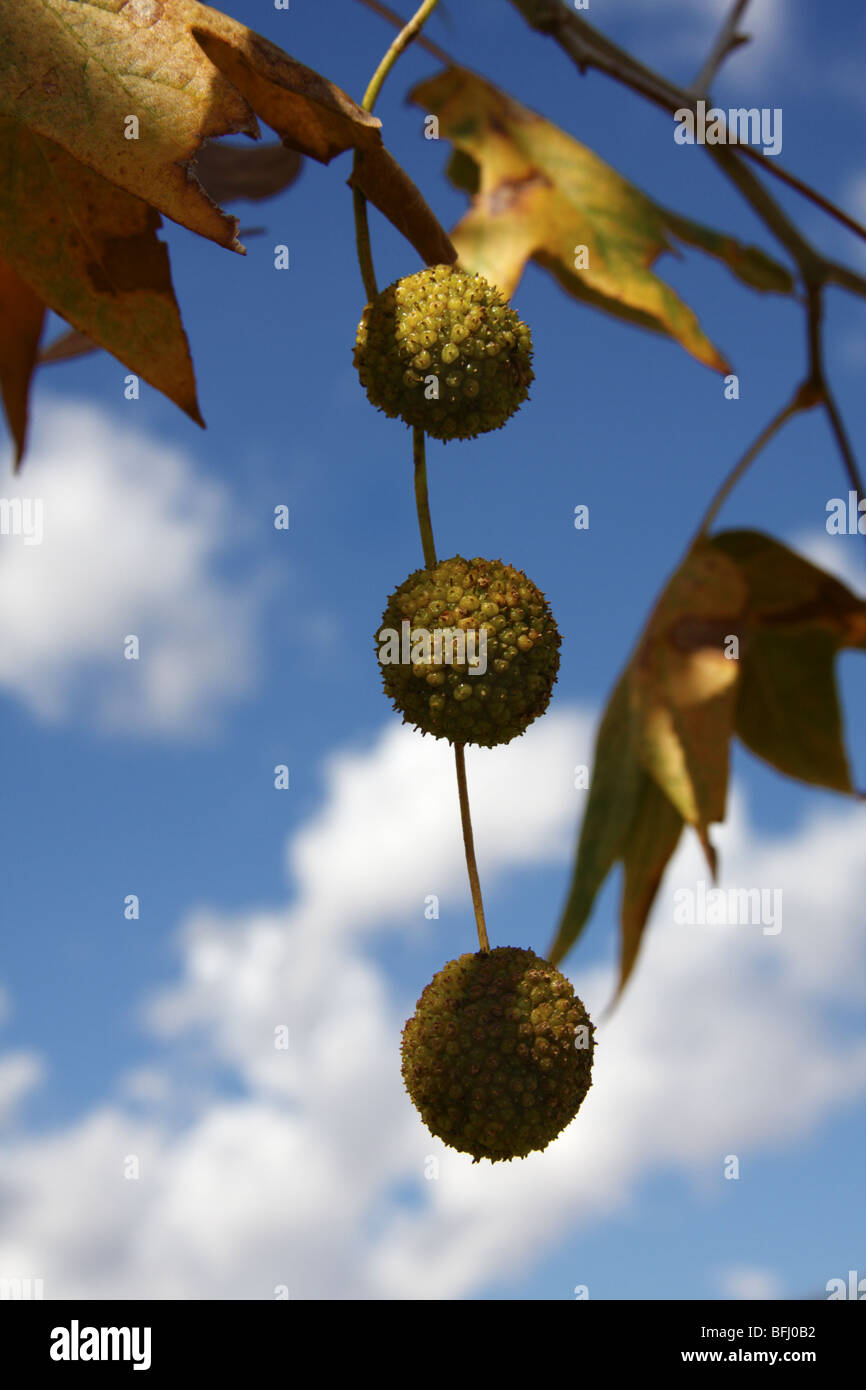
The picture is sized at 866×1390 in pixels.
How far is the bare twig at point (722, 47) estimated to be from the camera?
837 millimetres

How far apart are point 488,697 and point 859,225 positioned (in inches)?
A: 14.3

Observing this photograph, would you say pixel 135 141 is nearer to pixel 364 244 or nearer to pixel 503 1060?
pixel 364 244

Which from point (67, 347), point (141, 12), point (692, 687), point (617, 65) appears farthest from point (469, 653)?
point (67, 347)

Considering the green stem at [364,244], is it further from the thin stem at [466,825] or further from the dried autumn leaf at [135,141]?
the thin stem at [466,825]

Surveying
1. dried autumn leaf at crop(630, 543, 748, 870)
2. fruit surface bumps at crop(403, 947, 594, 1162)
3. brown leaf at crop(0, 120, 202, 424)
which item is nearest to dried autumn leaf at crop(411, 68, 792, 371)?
dried autumn leaf at crop(630, 543, 748, 870)

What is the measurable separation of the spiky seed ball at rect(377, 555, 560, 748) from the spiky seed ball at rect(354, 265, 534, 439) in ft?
0.36

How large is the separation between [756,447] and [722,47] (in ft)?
0.88

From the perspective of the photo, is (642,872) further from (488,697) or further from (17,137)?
(17,137)

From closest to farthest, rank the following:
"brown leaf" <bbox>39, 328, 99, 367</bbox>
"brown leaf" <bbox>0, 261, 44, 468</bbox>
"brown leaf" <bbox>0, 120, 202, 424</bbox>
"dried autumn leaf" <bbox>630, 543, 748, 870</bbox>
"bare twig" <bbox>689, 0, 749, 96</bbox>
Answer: "dried autumn leaf" <bbox>630, 543, 748, 870</bbox> < "bare twig" <bbox>689, 0, 749, 96</bbox> < "brown leaf" <bbox>0, 120, 202, 424</bbox> < "brown leaf" <bbox>0, 261, 44, 468</bbox> < "brown leaf" <bbox>39, 328, 99, 367</bbox>

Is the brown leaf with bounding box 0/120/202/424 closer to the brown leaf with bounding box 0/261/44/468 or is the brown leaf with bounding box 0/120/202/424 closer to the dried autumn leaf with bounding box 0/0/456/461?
the dried autumn leaf with bounding box 0/0/456/461

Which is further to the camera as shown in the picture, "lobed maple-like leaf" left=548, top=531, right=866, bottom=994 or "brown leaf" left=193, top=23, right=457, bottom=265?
"brown leaf" left=193, top=23, right=457, bottom=265

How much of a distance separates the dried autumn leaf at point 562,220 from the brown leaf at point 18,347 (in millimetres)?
586

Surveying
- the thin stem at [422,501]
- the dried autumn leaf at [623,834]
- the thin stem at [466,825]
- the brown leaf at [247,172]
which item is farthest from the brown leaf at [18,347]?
the dried autumn leaf at [623,834]

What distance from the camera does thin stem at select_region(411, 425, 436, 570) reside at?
99 cm
